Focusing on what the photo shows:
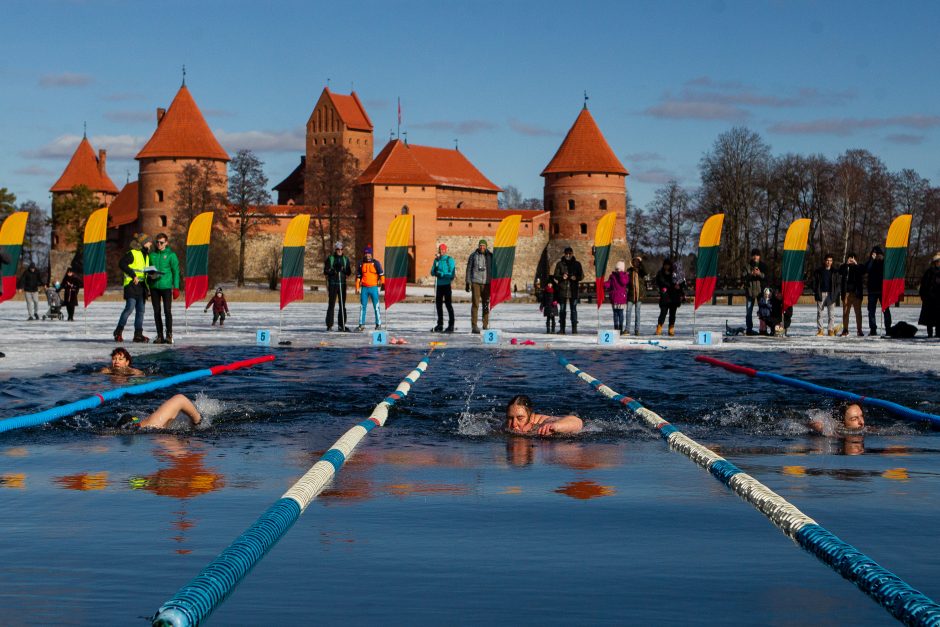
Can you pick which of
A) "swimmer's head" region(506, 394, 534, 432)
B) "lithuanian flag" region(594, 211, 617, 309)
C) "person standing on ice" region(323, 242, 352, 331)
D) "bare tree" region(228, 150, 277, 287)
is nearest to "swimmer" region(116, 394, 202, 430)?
"swimmer's head" region(506, 394, 534, 432)

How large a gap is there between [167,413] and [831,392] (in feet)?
22.7

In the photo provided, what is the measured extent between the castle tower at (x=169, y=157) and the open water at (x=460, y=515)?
288ft

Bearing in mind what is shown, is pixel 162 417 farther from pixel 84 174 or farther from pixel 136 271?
pixel 84 174

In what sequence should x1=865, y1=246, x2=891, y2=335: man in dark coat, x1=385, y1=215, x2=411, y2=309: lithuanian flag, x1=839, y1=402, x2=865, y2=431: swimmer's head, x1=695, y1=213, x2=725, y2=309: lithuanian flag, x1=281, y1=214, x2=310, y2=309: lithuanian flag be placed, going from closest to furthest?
1. x1=839, y1=402, x2=865, y2=431: swimmer's head
2. x1=695, y1=213, x2=725, y2=309: lithuanian flag
3. x1=865, y1=246, x2=891, y2=335: man in dark coat
4. x1=281, y1=214, x2=310, y2=309: lithuanian flag
5. x1=385, y1=215, x2=411, y2=309: lithuanian flag

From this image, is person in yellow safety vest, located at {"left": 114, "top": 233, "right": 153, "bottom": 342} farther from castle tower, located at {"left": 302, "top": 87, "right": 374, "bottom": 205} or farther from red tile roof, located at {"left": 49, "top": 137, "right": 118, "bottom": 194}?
red tile roof, located at {"left": 49, "top": 137, "right": 118, "bottom": 194}

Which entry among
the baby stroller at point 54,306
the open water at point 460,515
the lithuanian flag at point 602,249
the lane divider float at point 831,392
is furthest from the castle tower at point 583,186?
the open water at point 460,515

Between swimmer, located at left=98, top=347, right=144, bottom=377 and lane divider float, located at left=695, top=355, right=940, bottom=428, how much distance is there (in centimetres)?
745

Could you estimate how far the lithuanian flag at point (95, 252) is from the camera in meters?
22.2

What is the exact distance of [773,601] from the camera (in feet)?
13.1

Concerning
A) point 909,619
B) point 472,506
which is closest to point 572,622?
point 909,619

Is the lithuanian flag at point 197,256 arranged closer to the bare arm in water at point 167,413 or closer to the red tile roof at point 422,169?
the bare arm in water at point 167,413

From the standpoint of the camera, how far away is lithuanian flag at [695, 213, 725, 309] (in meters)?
22.4

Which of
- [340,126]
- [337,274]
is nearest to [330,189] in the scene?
[340,126]

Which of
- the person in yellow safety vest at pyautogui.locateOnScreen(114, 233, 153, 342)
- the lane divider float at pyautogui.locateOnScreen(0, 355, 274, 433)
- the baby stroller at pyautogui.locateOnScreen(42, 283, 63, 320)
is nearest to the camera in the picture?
the lane divider float at pyautogui.locateOnScreen(0, 355, 274, 433)
